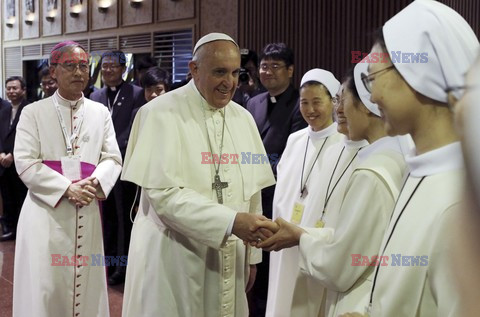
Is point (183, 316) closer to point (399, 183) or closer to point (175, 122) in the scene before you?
point (175, 122)

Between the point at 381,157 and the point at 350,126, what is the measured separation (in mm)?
297

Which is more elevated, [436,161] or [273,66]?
[273,66]

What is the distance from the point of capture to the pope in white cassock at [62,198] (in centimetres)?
322

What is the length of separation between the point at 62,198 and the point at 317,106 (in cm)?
170

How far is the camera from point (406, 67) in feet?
4.38

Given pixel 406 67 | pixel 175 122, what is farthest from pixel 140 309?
pixel 406 67

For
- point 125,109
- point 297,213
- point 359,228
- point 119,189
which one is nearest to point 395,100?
point 359,228

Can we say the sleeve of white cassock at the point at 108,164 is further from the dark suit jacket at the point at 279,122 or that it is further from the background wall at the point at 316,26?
the background wall at the point at 316,26

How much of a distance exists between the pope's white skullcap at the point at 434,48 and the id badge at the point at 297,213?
1.92 metres

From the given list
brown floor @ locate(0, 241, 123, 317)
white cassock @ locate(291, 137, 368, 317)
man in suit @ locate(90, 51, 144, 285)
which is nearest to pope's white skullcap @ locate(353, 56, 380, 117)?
white cassock @ locate(291, 137, 368, 317)

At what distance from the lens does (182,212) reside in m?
2.37

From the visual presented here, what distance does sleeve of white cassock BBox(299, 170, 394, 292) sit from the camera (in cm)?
173

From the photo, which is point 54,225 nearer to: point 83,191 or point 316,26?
point 83,191

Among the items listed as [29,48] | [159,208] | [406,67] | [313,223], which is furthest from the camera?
[29,48]
